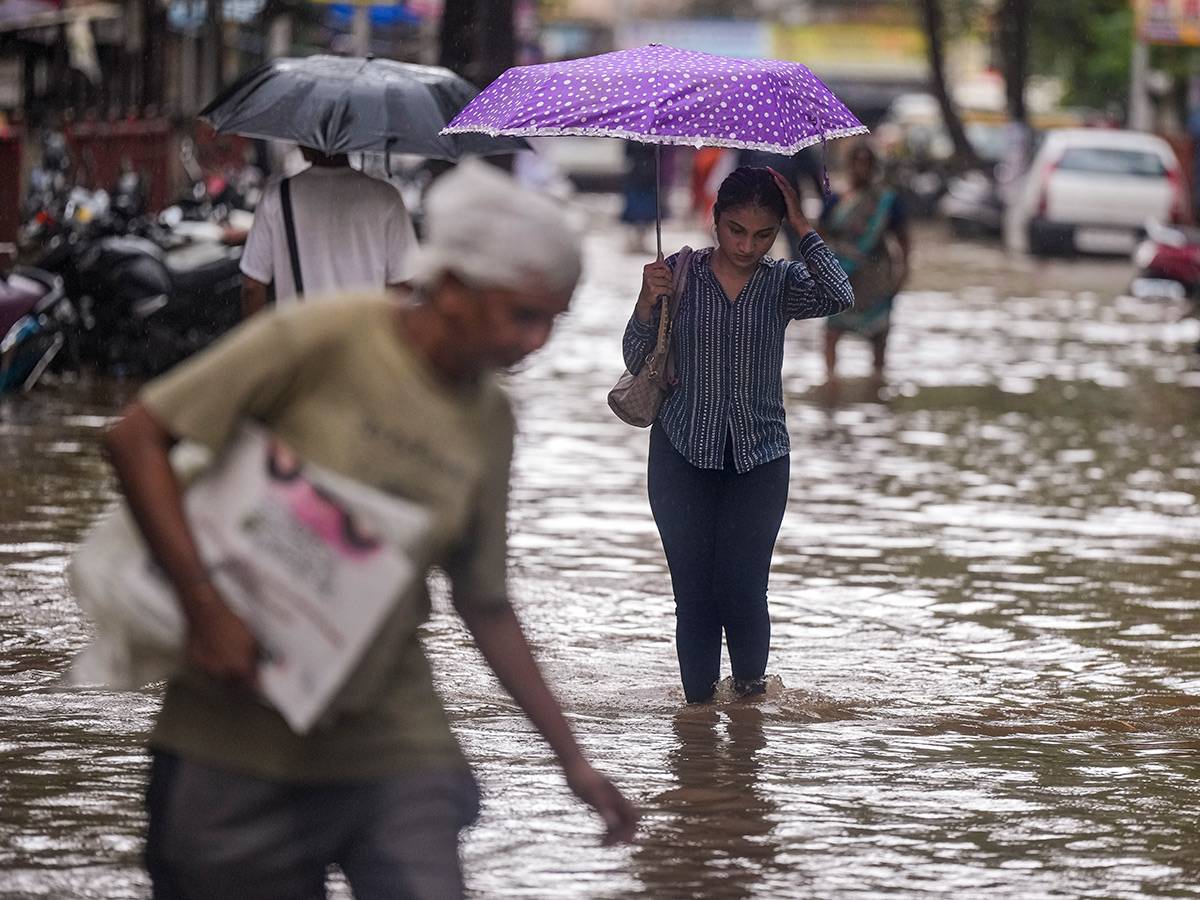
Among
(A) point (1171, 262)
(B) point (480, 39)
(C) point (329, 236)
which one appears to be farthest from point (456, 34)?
(A) point (1171, 262)

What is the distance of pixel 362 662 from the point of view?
3.08 m

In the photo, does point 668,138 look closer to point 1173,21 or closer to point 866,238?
point 866,238

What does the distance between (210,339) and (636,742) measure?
8580mm

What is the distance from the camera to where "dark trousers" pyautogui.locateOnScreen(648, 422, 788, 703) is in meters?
6.04

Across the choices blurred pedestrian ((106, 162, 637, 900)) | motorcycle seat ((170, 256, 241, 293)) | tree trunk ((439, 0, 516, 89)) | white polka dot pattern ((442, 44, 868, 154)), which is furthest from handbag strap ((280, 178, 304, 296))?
motorcycle seat ((170, 256, 241, 293))

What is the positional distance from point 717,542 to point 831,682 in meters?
0.97

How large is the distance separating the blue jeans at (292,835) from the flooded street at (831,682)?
1580mm

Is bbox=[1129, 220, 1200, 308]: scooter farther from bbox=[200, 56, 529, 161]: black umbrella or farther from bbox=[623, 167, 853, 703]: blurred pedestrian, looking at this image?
bbox=[623, 167, 853, 703]: blurred pedestrian

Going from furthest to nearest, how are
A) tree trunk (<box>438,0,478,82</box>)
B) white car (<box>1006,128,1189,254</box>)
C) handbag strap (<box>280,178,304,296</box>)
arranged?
1. white car (<box>1006,128,1189,254</box>)
2. tree trunk (<box>438,0,478,82</box>)
3. handbag strap (<box>280,178,304,296</box>)

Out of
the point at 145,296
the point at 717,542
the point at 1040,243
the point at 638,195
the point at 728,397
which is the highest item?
the point at 728,397

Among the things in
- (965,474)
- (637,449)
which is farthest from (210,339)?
(965,474)

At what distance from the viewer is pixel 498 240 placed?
9.84 feet

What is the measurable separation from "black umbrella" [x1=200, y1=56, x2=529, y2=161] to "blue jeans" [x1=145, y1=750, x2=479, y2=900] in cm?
457

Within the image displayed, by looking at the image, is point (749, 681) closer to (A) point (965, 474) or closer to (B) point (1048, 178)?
(A) point (965, 474)
